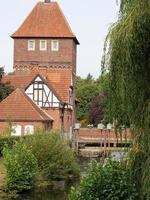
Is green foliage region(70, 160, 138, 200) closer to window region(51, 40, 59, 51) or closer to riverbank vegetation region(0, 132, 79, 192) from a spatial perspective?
riverbank vegetation region(0, 132, 79, 192)

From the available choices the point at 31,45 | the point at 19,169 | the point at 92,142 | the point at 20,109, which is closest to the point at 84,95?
the point at 31,45

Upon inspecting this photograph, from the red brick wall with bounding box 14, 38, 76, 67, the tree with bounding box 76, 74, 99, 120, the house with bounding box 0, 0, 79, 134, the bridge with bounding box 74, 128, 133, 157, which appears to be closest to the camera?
the bridge with bounding box 74, 128, 133, 157

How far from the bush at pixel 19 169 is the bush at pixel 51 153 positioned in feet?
10.7

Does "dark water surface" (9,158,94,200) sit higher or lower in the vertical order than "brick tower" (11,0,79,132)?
lower

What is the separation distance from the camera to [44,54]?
213 ft

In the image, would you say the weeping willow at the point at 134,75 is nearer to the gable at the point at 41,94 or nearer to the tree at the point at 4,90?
the tree at the point at 4,90

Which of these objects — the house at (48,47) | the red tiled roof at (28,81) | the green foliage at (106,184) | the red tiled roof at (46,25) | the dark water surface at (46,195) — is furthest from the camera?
the red tiled roof at (46,25)

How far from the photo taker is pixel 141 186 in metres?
10.8

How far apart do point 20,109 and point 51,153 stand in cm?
1858

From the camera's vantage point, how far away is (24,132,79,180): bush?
31.4 metres

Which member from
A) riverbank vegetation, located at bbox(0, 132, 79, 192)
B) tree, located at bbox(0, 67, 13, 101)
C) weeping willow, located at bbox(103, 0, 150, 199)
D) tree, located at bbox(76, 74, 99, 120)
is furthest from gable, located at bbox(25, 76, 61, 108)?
weeping willow, located at bbox(103, 0, 150, 199)

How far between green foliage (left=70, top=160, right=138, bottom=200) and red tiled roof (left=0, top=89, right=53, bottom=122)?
1399 inches

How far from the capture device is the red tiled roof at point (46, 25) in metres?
64.8

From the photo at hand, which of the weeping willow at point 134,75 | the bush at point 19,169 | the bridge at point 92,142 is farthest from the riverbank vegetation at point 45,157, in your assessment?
the weeping willow at point 134,75
